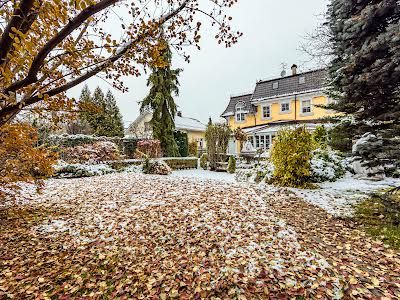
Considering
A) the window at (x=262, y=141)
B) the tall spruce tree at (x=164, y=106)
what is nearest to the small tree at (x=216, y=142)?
the tall spruce tree at (x=164, y=106)

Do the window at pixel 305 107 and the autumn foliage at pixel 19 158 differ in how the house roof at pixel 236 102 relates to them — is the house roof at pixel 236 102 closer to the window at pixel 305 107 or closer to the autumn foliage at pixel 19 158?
the window at pixel 305 107

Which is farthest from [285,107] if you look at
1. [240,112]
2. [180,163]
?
[180,163]

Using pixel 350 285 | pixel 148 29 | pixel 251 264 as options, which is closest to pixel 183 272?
pixel 251 264

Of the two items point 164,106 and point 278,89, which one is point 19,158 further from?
point 278,89

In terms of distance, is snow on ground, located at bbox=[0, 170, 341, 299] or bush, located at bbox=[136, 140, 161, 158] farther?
bush, located at bbox=[136, 140, 161, 158]

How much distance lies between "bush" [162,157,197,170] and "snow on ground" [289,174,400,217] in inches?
340

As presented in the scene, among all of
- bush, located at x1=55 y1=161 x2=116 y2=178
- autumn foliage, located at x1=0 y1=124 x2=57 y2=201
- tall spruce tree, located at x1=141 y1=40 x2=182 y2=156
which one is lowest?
bush, located at x1=55 y1=161 x2=116 y2=178

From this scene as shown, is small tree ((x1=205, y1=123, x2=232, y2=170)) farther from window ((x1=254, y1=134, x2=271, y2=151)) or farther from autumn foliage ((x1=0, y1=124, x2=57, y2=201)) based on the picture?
autumn foliage ((x1=0, y1=124, x2=57, y2=201))

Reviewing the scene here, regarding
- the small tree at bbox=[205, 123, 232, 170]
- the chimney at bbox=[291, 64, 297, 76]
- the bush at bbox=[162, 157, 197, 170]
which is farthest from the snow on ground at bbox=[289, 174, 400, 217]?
the chimney at bbox=[291, 64, 297, 76]

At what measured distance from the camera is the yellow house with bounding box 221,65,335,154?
66.7ft

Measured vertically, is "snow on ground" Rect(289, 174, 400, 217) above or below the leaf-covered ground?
above

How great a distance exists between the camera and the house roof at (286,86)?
20.5 m

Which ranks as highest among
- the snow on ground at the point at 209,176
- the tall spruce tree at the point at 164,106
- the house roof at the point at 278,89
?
the house roof at the point at 278,89

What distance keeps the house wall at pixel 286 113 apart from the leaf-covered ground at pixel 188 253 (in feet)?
57.5
